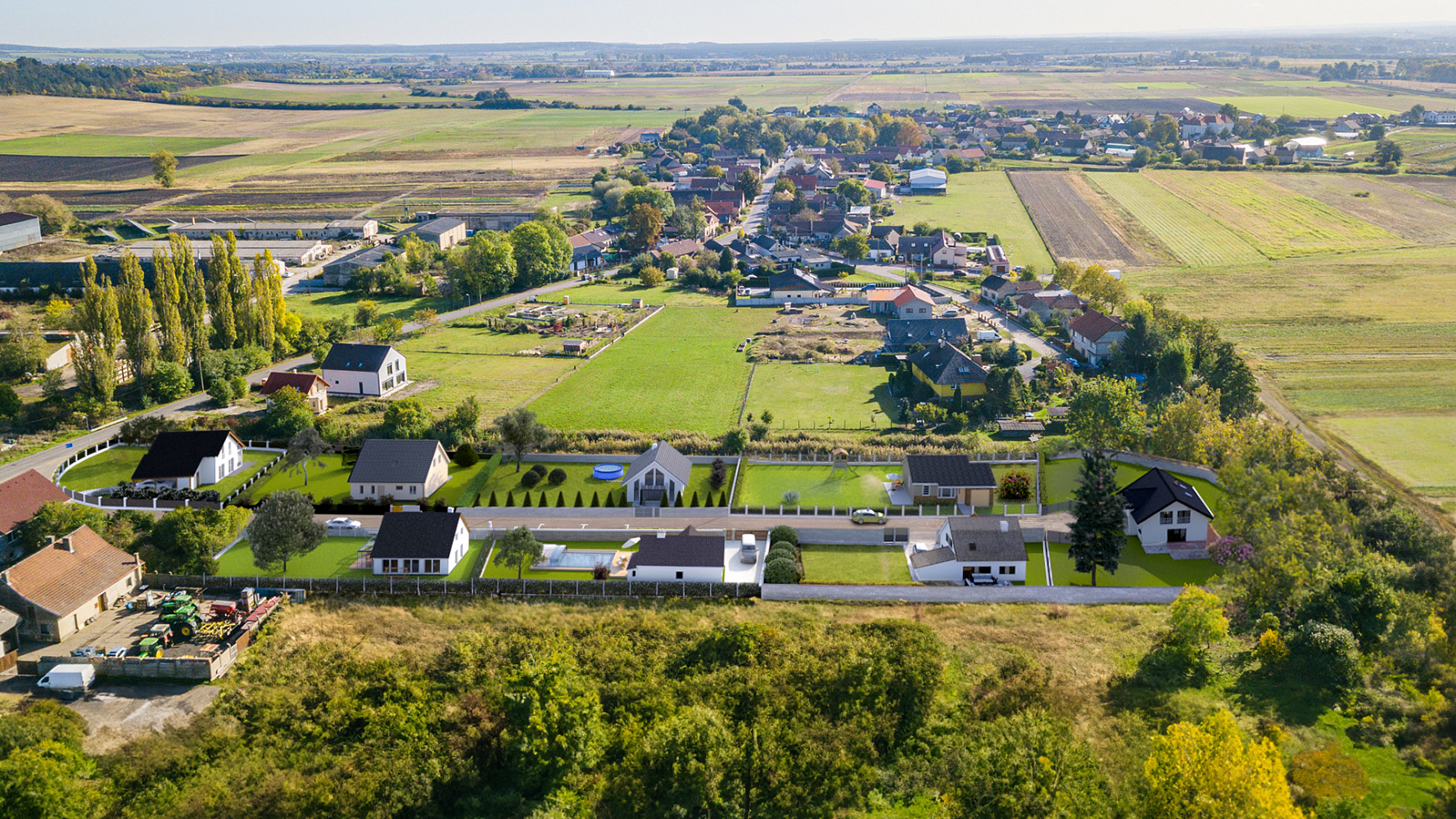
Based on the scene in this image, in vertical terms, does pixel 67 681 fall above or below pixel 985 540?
below

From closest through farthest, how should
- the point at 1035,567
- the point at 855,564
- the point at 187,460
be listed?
the point at 1035,567 → the point at 855,564 → the point at 187,460

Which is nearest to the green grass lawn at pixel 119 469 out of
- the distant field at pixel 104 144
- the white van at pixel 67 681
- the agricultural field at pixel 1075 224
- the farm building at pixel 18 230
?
the white van at pixel 67 681

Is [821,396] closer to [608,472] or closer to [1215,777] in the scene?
[608,472]

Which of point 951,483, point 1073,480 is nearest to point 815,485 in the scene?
point 951,483

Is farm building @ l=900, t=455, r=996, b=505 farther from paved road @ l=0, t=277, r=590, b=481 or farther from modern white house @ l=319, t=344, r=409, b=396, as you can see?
paved road @ l=0, t=277, r=590, b=481

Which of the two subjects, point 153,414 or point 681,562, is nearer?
point 681,562

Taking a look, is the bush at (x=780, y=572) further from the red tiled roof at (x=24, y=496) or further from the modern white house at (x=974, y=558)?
the red tiled roof at (x=24, y=496)
